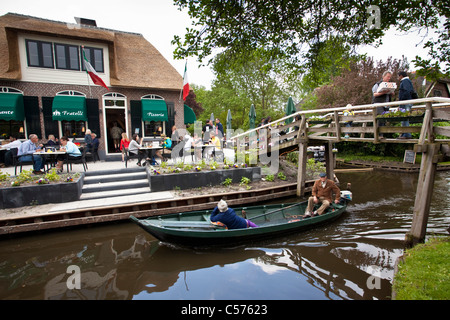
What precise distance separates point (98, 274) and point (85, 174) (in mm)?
5962

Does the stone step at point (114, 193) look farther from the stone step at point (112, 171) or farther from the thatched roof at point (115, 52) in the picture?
the thatched roof at point (115, 52)

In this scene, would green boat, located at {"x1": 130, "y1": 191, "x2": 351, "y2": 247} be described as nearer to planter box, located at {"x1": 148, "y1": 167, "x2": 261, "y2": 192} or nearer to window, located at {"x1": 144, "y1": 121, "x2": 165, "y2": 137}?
planter box, located at {"x1": 148, "y1": 167, "x2": 261, "y2": 192}

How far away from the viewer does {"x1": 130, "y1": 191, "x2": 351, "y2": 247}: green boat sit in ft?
21.3

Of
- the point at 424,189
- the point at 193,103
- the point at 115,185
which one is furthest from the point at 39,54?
the point at 193,103

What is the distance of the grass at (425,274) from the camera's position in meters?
3.91

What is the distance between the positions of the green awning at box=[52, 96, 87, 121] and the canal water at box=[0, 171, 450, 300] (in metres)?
7.93

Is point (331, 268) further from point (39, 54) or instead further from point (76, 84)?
point (39, 54)

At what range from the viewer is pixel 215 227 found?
6.89 metres

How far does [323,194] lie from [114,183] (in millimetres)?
8119

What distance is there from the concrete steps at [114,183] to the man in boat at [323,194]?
6.24 meters

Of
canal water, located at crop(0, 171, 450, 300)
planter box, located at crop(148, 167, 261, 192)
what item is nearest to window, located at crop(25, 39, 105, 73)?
planter box, located at crop(148, 167, 261, 192)

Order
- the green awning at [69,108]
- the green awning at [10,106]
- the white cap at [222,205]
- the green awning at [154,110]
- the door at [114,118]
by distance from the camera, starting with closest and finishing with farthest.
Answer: the white cap at [222,205] < the green awning at [10,106] < the green awning at [69,108] < the door at [114,118] < the green awning at [154,110]

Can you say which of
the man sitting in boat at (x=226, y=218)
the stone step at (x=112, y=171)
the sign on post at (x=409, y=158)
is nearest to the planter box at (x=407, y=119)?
the man sitting in boat at (x=226, y=218)
